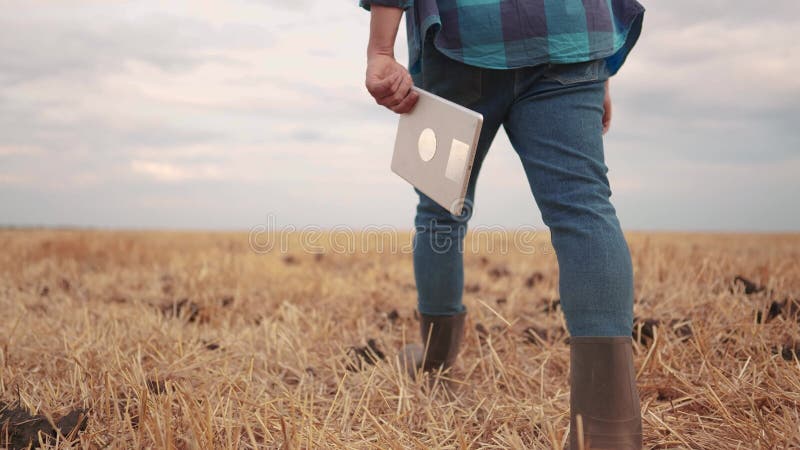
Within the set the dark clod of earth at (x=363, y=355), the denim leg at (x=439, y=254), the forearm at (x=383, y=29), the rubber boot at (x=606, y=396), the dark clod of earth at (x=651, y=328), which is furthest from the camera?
the dark clod of earth at (x=651, y=328)

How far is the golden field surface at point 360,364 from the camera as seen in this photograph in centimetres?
160

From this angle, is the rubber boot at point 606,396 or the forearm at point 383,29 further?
the forearm at point 383,29

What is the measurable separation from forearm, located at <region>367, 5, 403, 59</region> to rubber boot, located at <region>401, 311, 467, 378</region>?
986 millimetres

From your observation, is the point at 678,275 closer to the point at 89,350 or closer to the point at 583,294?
the point at 583,294

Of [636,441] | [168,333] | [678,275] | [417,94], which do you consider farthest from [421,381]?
[678,275]

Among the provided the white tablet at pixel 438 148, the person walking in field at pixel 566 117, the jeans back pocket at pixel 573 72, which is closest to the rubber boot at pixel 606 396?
the person walking in field at pixel 566 117

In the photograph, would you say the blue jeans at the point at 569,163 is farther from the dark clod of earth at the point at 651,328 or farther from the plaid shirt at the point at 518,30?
the dark clod of earth at the point at 651,328

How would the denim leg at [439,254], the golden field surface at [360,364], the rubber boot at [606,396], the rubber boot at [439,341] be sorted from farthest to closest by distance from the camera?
1. the rubber boot at [439,341]
2. the denim leg at [439,254]
3. the golden field surface at [360,364]
4. the rubber boot at [606,396]

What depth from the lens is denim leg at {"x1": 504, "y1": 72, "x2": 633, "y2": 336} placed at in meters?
1.43

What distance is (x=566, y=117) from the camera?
147 centimetres

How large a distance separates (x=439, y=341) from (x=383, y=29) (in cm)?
112

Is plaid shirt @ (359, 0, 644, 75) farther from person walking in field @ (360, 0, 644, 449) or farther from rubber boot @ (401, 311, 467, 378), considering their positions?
rubber boot @ (401, 311, 467, 378)

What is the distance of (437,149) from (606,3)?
0.59m

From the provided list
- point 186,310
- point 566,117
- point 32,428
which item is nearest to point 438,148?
point 566,117
